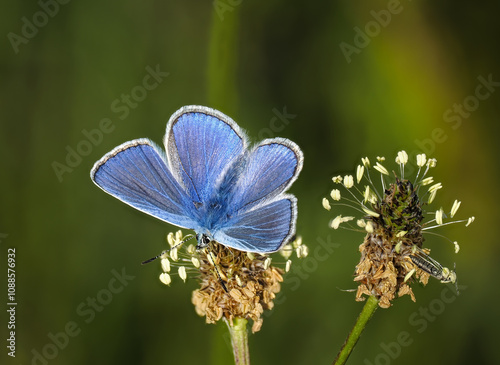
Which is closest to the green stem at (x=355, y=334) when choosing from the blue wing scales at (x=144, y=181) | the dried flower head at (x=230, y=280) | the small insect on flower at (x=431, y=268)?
the small insect on flower at (x=431, y=268)

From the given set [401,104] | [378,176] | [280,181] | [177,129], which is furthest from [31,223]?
[401,104]

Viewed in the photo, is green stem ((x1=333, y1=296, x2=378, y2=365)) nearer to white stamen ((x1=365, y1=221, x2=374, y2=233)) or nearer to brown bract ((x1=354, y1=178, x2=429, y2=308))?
brown bract ((x1=354, y1=178, x2=429, y2=308))

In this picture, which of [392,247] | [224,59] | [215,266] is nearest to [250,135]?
[224,59]

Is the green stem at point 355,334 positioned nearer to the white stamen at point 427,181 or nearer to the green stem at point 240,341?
the green stem at point 240,341

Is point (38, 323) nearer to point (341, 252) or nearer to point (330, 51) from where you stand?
point (341, 252)

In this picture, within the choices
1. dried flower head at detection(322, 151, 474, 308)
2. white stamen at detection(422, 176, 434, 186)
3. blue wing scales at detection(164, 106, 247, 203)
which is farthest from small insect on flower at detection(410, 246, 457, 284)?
blue wing scales at detection(164, 106, 247, 203)
